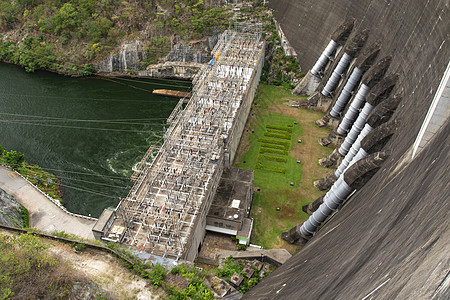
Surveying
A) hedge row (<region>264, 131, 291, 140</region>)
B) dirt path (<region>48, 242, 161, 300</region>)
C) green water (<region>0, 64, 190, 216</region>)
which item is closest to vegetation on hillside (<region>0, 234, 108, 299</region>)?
dirt path (<region>48, 242, 161, 300</region>)

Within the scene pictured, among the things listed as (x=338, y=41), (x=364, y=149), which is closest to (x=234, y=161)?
(x=364, y=149)

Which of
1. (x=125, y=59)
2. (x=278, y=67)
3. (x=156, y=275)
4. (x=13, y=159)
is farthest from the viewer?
(x=125, y=59)

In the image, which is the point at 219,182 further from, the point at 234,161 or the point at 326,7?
the point at 326,7

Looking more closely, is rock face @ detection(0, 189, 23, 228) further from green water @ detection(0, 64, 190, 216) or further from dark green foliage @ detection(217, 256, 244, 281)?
dark green foliage @ detection(217, 256, 244, 281)

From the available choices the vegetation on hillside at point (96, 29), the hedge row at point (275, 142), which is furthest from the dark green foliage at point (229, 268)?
the vegetation on hillside at point (96, 29)

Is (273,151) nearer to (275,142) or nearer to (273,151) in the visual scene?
(273,151)

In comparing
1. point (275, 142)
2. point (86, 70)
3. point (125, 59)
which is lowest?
point (86, 70)

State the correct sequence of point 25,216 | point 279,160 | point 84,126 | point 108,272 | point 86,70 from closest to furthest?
1. point 108,272
2. point 25,216
3. point 279,160
4. point 84,126
5. point 86,70

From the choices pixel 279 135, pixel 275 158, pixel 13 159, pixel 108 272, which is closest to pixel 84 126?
pixel 13 159
